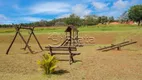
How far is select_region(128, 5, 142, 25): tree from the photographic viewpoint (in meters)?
94.9

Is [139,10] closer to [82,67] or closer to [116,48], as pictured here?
[116,48]

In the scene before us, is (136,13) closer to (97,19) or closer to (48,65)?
(97,19)

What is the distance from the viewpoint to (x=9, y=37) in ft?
145

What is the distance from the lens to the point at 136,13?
313 ft

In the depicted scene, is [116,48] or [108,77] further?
[116,48]

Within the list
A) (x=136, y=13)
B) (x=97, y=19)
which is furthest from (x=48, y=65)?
(x=97, y=19)

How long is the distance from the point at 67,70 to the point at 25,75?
218 centimetres

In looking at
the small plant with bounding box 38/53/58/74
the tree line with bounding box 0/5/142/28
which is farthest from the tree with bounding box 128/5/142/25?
the small plant with bounding box 38/53/58/74

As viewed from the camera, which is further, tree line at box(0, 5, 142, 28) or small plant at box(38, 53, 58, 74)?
tree line at box(0, 5, 142, 28)

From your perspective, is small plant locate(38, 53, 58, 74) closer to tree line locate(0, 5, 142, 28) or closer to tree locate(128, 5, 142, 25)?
tree line locate(0, 5, 142, 28)

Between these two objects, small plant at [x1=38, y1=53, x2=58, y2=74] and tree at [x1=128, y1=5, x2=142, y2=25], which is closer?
small plant at [x1=38, y1=53, x2=58, y2=74]

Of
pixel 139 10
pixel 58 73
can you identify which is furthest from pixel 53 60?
pixel 139 10

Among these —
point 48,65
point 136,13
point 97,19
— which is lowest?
point 97,19

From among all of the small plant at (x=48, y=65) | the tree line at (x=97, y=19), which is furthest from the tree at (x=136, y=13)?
the small plant at (x=48, y=65)
